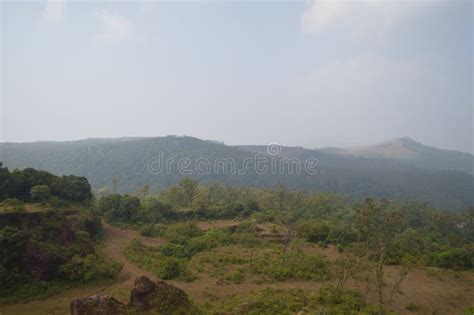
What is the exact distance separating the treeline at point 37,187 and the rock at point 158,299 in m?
15.7

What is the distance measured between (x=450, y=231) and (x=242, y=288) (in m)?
38.2

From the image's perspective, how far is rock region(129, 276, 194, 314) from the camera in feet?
40.5

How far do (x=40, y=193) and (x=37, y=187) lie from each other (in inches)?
20.5

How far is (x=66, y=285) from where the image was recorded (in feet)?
52.3

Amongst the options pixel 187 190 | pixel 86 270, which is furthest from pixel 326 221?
pixel 86 270

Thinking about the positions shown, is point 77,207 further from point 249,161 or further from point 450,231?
point 249,161

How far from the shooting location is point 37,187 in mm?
23797

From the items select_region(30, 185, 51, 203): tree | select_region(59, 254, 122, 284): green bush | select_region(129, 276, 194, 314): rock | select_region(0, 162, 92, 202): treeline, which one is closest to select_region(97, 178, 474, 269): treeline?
select_region(0, 162, 92, 202): treeline

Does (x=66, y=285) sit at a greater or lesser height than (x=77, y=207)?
lesser

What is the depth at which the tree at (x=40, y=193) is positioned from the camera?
23.4 m

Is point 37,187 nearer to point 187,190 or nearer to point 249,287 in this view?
point 249,287

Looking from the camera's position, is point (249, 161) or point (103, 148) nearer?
point (103, 148)

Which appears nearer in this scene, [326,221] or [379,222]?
[379,222]

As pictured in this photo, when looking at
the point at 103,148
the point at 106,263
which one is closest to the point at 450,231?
the point at 106,263
